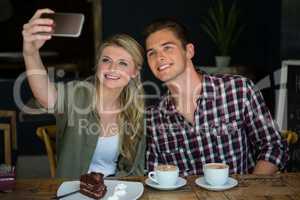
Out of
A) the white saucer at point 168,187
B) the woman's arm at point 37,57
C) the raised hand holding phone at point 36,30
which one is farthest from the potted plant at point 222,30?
the white saucer at point 168,187

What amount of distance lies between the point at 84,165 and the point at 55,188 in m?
0.43

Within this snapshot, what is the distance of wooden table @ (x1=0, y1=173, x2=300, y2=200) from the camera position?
1.43m

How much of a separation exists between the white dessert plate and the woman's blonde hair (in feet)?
1.28

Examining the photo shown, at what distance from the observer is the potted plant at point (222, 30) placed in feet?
13.3

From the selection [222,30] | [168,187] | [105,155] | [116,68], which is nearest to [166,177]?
[168,187]

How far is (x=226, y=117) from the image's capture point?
204cm

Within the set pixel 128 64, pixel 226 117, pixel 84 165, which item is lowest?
pixel 84 165

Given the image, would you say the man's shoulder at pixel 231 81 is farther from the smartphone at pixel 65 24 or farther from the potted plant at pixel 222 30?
the potted plant at pixel 222 30

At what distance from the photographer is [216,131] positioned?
2.03 m

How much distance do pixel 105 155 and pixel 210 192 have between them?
24.7 inches

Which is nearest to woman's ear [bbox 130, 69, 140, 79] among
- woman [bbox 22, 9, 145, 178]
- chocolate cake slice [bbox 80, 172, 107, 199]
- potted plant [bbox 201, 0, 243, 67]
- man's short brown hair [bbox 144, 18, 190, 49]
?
woman [bbox 22, 9, 145, 178]

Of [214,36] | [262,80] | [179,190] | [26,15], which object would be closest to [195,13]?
[214,36]

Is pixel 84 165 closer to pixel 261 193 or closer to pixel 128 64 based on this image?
pixel 128 64

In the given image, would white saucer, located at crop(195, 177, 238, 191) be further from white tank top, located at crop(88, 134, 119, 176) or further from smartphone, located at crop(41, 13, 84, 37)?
smartphone, located at crop(41, 13, 84, 37)
